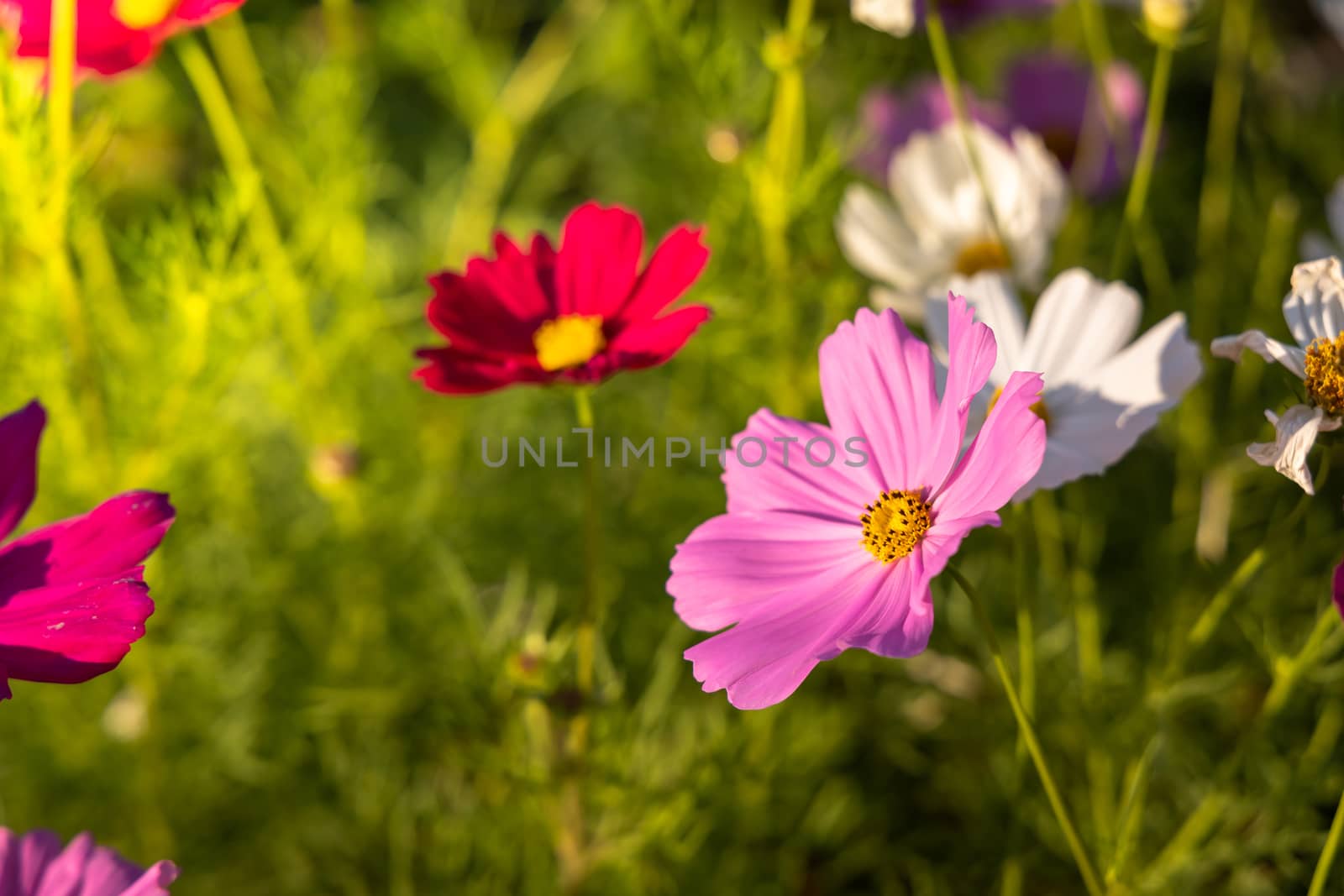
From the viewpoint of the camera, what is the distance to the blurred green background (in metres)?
0.77

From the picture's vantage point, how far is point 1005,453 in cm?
42

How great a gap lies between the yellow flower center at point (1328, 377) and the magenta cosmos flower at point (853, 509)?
0.42 ft

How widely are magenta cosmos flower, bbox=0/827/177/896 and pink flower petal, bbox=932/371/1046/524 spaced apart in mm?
354

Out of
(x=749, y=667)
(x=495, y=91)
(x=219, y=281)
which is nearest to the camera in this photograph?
(x=749, y=667)

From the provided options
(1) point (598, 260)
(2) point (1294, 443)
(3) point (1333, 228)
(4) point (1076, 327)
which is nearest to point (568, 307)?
(1) point (598, 260)

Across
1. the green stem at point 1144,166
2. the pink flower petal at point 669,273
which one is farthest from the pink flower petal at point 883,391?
the green stem at point 1144,166

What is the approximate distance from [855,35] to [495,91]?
1.43 feet

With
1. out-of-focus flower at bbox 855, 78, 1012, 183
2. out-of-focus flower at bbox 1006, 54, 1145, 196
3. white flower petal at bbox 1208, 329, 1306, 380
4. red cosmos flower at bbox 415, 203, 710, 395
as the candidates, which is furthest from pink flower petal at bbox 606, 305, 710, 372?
out-of-focus flower at bbox 1006, 54, 1145, 196

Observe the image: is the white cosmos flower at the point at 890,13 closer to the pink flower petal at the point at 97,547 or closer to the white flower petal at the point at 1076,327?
the white flower petal at the point at 1076,327

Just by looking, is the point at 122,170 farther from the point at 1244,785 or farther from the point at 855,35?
the point at 1244,785

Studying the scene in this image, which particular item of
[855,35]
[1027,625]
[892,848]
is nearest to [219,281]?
[1027,625]

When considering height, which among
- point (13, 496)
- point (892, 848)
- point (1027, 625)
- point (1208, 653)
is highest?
point (13, 496)

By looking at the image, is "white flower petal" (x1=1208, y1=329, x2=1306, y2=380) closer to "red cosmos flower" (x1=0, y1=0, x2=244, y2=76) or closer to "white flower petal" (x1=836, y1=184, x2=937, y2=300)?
"white flower petal" (x1=836, y1=184, x2=937, y2=300)

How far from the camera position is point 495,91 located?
4.42ft
